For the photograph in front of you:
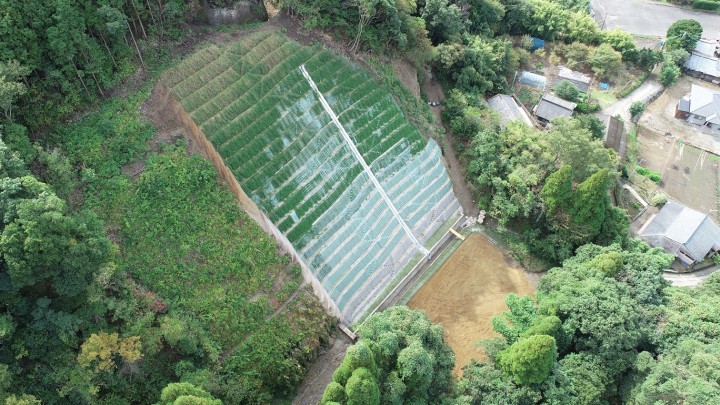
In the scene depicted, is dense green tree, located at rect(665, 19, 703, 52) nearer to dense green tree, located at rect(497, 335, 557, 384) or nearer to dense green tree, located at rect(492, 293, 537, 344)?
dense green tree, located at rect(492, 293, 537, 344)

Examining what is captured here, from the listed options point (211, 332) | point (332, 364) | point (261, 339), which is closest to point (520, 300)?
point (332, 364)

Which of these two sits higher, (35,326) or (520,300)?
(35,326)

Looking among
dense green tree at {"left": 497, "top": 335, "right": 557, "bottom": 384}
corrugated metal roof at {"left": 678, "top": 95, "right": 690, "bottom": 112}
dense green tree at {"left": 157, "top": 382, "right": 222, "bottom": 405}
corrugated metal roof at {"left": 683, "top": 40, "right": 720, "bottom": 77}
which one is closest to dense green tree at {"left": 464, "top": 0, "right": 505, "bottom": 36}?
corrugated metal roof at {"left": 678, "top": 95, "right": 690, "bottom": 112}

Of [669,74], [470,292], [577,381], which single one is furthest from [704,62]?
[577,381]

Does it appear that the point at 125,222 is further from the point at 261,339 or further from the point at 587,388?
the point at 587,388

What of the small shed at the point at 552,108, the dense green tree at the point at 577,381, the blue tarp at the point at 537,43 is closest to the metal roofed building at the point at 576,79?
the blue tarp at the point at 537,43

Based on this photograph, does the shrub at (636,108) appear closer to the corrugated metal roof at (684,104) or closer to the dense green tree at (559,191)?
the corrugated metal roof at (684,104)
